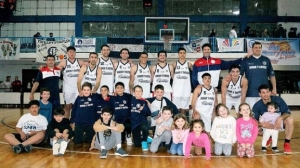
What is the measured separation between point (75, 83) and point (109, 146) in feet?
6.58

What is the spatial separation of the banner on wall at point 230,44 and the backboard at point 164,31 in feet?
6.44

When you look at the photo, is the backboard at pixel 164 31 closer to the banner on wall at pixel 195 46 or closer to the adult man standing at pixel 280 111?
the banner on wall at pixel 195 46

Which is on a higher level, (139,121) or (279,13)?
(279,13)

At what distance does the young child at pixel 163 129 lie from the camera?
5.15 meters

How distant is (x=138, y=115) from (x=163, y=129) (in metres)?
0.76

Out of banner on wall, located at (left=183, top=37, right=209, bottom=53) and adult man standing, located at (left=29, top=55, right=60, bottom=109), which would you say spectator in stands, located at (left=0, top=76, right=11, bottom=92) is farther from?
adult man standing, located at (left=29, top=55, right=60, bottom=109)

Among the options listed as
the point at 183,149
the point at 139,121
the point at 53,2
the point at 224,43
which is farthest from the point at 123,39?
the point at 183,149

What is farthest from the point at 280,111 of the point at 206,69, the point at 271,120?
the point at 206,69

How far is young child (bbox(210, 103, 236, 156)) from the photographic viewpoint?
4914 mm

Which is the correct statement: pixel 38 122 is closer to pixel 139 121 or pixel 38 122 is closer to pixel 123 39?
pixel 139 121

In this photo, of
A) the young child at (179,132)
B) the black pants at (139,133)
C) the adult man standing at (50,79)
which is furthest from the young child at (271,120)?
the adult man standing at (50,79)

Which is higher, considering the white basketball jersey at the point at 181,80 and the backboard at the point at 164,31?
the backboard at the point at 164,31

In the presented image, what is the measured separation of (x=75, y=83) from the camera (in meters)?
6.61

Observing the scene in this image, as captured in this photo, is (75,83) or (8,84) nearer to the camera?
(75,83)
